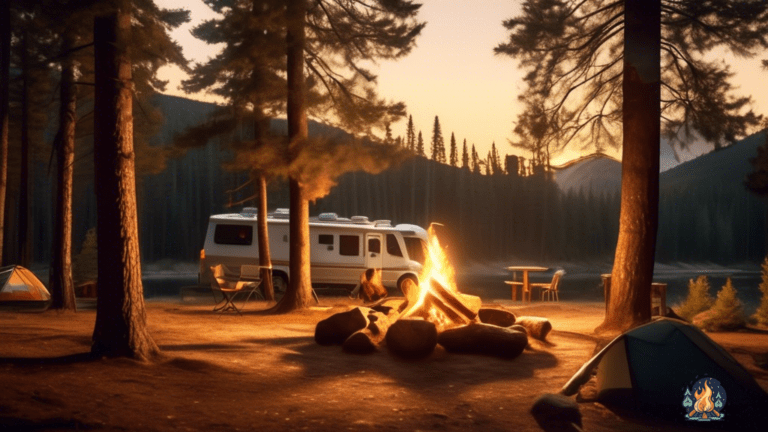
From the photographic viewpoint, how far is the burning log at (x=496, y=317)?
10703 millimetres

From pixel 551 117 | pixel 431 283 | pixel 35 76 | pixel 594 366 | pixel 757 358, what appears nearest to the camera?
pixel 594 366

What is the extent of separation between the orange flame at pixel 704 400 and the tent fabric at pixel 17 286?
1390 centimetres

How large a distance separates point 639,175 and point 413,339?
4738mm

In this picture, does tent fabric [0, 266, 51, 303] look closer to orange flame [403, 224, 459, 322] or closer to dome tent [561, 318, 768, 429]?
orange flame [403, 224, 459, 322]

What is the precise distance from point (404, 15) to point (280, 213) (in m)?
10.6

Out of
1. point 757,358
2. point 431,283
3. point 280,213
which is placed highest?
point 280,213

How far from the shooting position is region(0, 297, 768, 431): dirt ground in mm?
5633

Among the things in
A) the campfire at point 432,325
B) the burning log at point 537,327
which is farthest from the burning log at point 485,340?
the burning log at point 537,327

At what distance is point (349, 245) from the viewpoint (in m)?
22.0

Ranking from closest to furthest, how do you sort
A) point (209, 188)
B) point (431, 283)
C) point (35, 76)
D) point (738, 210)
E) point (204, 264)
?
point (431, 283), point (35, 76), point (204, 264), point (209, 188), point (738, 210)

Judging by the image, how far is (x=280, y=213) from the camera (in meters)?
23.7

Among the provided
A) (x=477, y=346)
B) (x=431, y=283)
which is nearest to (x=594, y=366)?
(x=477, y=346)

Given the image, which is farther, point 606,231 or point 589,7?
point 606,231

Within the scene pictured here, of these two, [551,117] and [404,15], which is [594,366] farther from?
[404,15]
